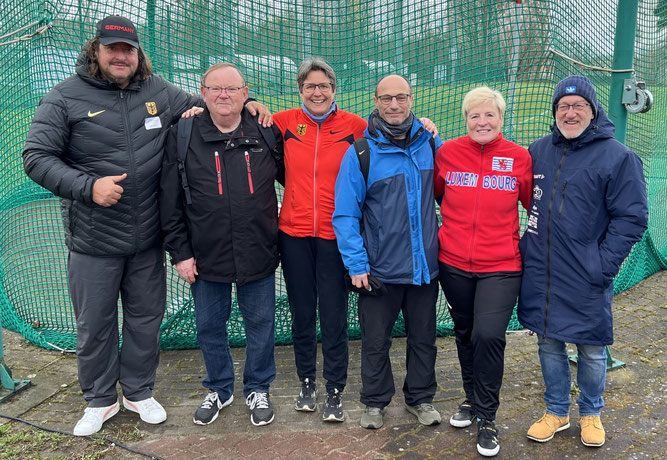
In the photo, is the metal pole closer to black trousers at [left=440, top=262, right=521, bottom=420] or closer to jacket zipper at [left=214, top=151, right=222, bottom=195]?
black trousers at [left=440, top=262, right=521, bottom=420]

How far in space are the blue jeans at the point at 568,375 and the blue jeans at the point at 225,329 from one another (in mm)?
1673

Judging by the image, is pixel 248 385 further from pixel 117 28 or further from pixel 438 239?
pixel 117 28

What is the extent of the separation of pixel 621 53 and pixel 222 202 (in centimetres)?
316

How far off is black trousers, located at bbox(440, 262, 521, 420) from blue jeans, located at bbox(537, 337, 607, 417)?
12.2 inches

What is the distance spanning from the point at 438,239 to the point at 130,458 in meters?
2.18

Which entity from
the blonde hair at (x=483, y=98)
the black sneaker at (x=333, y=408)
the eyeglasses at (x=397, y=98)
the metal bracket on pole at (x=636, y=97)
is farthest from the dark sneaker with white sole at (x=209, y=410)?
the metal bracket on pole at (x=636, y=97)

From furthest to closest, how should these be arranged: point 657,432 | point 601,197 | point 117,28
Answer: point 657,432 → point 117,28 → point 601,197

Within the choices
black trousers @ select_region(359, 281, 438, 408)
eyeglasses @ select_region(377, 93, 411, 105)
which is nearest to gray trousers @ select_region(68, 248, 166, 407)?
black trousers @ select_region(359, 281, 438, 408)

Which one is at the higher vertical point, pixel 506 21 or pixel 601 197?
pixel 506 21

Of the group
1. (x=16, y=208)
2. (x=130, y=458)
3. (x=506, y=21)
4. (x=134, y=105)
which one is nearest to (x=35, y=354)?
(x=16, y=208)

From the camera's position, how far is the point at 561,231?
2.96m

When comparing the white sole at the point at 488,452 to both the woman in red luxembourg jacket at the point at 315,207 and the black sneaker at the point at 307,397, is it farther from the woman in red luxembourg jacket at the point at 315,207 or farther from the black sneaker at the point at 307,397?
the black sneaker at the point at 307,397

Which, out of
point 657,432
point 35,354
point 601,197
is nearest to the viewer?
point 601,197

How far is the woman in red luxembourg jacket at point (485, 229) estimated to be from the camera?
9.92 ft
